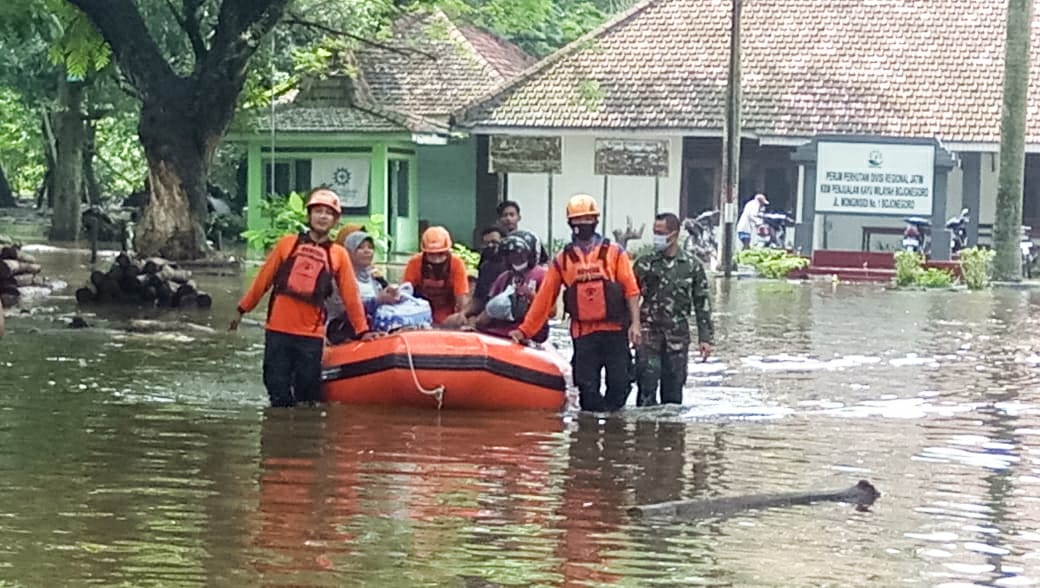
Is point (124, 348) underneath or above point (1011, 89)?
underneath

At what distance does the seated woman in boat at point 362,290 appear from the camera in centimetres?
1368

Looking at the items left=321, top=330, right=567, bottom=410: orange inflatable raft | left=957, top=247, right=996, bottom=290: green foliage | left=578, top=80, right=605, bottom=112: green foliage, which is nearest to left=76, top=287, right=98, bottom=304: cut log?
left=321, top=330, right=567, bottom=410: orange inflatable raft

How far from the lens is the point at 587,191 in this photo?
39.6m

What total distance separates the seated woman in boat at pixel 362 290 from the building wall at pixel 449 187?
89.7 feet

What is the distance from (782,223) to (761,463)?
87.8ft

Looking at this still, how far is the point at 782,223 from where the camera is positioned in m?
37.8

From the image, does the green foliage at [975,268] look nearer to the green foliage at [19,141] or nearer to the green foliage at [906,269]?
the green foliage at [906,269]

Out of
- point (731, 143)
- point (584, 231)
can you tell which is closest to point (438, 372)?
point (584, 231)

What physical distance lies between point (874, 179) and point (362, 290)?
23.3 meters

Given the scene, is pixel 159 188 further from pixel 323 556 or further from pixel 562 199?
pixel 323 556

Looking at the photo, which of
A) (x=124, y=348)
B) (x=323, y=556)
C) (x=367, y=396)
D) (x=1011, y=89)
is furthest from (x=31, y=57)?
(x=323, y=556)

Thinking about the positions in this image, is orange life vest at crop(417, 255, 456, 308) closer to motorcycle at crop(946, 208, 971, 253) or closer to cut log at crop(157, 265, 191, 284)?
cut log at crop(157, 265, 191, 284)

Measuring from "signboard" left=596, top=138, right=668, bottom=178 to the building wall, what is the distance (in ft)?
15.1

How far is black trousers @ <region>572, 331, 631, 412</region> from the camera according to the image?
42.6 ft
